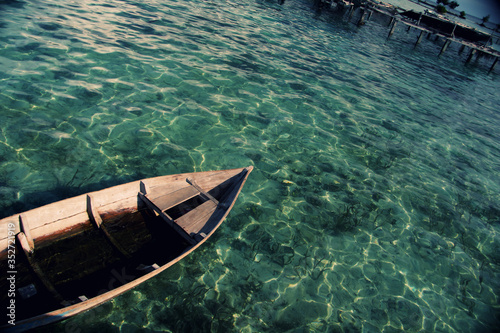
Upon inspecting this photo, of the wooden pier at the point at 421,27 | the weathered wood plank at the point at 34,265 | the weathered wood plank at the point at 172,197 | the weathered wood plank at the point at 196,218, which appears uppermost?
the wooden pier at the point at 421,27

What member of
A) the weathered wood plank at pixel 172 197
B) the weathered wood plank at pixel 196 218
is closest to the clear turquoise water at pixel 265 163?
the weathered wood plank at pixel 196 218

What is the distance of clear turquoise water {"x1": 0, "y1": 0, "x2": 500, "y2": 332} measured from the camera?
7.66 meters

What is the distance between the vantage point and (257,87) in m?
17.5

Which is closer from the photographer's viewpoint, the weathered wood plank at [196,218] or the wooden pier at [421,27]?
the weathered wood plank at [196,218]

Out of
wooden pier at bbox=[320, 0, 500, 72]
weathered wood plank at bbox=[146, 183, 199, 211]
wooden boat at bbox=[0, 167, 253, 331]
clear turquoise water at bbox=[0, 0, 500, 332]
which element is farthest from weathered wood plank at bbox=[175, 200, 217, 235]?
wooden pier at bbox=[320, 0, 500, 72]

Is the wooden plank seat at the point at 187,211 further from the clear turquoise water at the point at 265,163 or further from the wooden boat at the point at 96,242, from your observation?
the clear turquoise water at the point at 265,163

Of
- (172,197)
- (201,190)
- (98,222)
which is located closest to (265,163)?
(201,190)

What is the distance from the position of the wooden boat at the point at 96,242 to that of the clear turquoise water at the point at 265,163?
75 cm

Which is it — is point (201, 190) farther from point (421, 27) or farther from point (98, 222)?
point (421, 27)

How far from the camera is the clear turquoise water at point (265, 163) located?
7.66 metres

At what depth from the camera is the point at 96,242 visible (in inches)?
277

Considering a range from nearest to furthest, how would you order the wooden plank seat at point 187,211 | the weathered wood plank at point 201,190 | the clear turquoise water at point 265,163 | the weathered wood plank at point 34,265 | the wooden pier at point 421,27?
the weathered wood plank at point 34,265
the wooden plank seat at point 187,211
the clear turquoise water at point 265,163
the weathered wood plank at point 201,190
the wooden pier at point 421,27

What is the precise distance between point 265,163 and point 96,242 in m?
7.01

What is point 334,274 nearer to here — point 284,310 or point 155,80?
point 284,310
